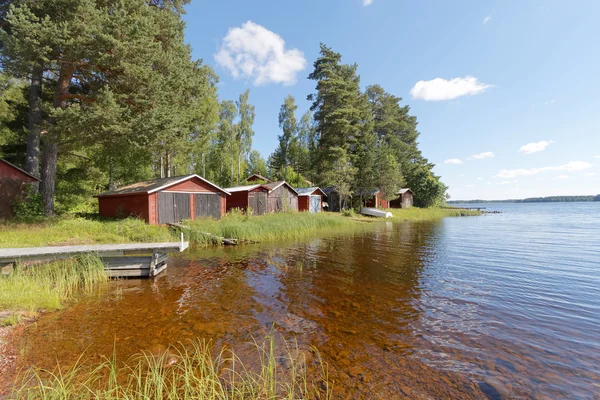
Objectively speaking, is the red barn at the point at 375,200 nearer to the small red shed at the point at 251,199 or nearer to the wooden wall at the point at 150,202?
Answer: the small red shed at the point at 251,199

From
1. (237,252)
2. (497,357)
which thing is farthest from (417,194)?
(497,357)

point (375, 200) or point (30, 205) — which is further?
point (375, 200)

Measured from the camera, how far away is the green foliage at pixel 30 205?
16.8 meters

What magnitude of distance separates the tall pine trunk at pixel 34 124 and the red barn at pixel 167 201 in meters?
4.82

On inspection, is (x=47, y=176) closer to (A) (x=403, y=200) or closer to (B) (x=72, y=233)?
(B) (x=72, y=233)

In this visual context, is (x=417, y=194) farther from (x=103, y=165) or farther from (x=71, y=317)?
(x=71, y=317)

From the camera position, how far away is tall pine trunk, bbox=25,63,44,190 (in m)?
17.3

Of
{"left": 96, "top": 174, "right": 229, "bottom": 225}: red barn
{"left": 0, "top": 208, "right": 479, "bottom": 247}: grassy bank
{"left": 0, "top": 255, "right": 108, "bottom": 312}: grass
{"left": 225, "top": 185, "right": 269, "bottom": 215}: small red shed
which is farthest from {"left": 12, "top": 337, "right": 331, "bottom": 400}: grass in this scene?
{"left": 225, "top": 185, "right": 269, "bottom": 215}: small red shed

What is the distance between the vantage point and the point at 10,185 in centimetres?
1730

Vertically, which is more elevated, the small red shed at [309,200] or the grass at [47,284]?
the small red shed at [309,200]

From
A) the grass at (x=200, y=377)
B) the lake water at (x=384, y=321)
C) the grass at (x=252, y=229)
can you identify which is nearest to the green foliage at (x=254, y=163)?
the grass at (x=252, y=229)

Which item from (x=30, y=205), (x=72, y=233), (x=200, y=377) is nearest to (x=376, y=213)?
(x=72, y=233)

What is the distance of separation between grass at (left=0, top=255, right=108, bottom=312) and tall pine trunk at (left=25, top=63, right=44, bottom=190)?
13.3 meters

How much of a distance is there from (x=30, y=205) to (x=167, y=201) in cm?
767
